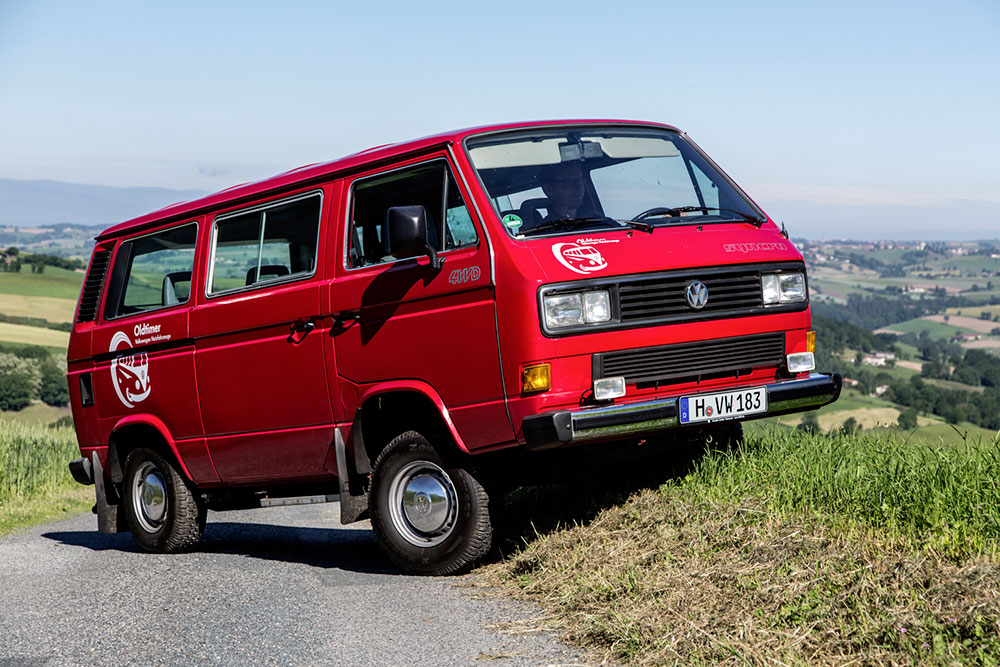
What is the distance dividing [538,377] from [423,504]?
1.38 meters

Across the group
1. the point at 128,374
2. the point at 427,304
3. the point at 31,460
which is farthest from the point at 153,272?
the point at 31,460

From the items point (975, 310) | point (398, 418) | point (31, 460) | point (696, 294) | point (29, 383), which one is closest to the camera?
point (696, 294)

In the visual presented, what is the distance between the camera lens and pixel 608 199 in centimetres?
657

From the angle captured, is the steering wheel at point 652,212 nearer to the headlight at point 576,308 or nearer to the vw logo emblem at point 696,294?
the vw logo emblem at point 696,294

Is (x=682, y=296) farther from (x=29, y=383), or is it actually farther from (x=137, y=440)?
(x=29, y=383)

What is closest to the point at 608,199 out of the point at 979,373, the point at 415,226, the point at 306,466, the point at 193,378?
the point at 415,226

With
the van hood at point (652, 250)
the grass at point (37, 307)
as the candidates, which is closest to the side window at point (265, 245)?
the van hood at point (652, 250)

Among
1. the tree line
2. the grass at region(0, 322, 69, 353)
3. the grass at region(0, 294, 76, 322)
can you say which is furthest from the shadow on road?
the grass at region(0, 294, 76, 322)

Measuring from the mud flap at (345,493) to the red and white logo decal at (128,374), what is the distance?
2375 mm

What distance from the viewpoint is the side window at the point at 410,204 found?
20.8 ft

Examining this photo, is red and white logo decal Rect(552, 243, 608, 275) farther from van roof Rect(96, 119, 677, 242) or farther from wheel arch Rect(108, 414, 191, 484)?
wheel arch Rect(108, 414, 191, 484)

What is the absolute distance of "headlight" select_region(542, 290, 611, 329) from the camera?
571cm

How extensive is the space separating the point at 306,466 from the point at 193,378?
130 centimetres

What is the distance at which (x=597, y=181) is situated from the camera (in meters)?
6.64
